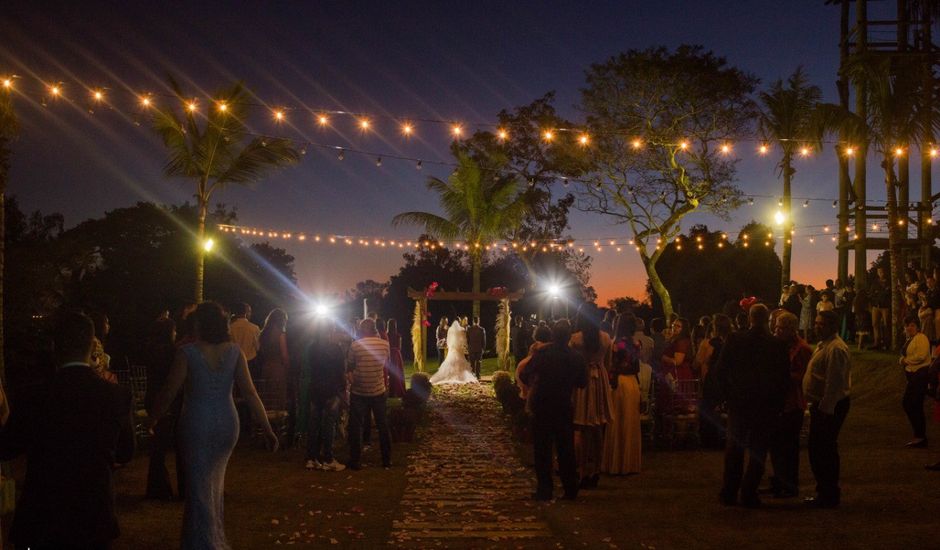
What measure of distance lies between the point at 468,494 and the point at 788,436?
320 centimetres

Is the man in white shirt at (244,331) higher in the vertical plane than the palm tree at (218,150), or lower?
lower

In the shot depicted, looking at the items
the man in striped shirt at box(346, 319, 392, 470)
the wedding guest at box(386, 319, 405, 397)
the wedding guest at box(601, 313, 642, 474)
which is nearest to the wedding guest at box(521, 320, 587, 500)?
the wedding guest at box(601, 313, 642, 474)

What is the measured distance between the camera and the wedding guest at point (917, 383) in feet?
37.0

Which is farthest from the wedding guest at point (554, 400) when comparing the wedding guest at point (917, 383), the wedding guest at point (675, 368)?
the wedding guest at point (917, 383)

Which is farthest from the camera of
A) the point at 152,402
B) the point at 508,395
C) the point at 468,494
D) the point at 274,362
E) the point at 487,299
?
the point at 487,299

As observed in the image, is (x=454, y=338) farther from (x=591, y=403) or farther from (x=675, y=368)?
(x=591, y=403)

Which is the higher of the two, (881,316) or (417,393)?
(881,316)

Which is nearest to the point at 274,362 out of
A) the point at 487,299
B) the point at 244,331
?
the point at 244,331

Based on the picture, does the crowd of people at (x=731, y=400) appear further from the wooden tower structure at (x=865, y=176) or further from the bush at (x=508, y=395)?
the wooden tower structure at (x=865, y=176)

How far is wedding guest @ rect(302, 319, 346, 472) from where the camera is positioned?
9977 mm

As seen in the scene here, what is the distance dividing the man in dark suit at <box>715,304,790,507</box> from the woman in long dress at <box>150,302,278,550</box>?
4.57 meters

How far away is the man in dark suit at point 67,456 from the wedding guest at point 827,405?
6.28 metres

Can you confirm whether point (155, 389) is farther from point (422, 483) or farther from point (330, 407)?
point (422, 483)

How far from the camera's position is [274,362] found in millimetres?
11969
